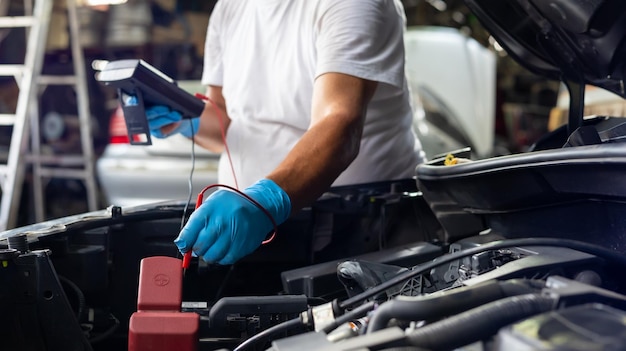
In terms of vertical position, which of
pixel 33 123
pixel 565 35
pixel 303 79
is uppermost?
pixel 565 35

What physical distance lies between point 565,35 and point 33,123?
3497mm

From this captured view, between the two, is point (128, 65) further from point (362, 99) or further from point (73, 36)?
point (73, 36)

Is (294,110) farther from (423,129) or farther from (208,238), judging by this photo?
(423,129)

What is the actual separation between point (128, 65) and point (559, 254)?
1.03 meters

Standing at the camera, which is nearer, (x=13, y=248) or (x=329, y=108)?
(x=13, y=248)

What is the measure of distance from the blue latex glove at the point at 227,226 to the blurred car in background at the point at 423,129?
1.38 m

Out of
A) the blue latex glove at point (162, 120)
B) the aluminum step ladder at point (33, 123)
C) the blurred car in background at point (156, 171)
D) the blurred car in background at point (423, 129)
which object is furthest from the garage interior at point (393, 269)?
the aluminum step ladder at point (33, 123)

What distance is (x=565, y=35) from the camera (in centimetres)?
141

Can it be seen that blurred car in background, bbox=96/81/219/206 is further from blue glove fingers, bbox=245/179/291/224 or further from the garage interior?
blue glove fingers, bbox=245/179/291/224

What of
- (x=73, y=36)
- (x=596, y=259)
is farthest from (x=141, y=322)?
→ (x=73, y=36)

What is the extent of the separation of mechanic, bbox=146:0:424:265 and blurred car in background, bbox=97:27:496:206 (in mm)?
786

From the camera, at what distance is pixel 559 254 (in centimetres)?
95

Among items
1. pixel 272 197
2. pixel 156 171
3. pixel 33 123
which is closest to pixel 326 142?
pixel 272 197

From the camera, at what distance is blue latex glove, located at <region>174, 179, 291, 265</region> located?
3.53 ft
